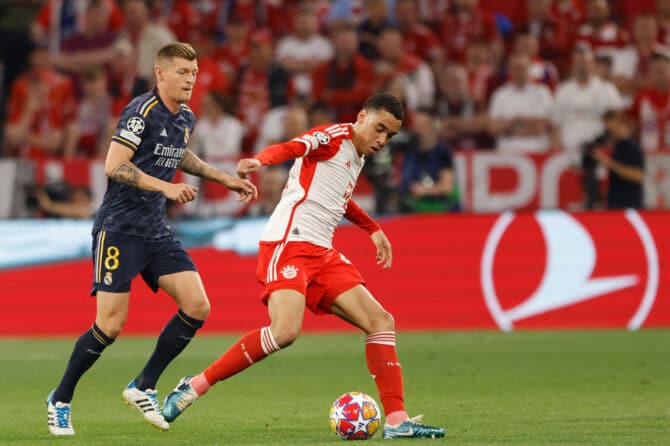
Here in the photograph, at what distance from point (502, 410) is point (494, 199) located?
723 centimetres

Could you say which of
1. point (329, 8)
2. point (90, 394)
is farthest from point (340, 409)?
point (329, 8)

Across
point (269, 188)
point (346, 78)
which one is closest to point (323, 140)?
point (269, 188)

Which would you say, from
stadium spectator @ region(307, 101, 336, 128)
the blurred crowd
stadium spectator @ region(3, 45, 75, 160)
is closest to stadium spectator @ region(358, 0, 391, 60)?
the blurred crowd

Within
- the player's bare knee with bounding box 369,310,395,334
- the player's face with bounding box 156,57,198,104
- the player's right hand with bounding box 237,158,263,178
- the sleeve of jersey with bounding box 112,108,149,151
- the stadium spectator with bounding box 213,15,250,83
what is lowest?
the player's bare knee with bounding box 369,310,395,334

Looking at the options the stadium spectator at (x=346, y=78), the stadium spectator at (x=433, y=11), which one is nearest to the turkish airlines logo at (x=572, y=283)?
the stadium spectator at (x=346, y=78)

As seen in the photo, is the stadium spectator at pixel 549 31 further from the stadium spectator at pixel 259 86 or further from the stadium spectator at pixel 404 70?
the stadium spectator at pixel 259 86

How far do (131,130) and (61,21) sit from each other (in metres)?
12.4

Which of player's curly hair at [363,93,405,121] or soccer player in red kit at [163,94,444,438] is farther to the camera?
player's curly hair at [363,93,405,121]

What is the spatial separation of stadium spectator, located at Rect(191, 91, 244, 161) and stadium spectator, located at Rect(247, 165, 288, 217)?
114 centimetres

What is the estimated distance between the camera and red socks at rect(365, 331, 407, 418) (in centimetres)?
733

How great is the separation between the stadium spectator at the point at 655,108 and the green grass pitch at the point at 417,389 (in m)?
3.24

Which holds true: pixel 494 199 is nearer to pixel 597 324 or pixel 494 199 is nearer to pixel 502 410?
pixel 597 324

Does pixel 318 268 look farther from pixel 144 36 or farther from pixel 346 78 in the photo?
pixel 144 36

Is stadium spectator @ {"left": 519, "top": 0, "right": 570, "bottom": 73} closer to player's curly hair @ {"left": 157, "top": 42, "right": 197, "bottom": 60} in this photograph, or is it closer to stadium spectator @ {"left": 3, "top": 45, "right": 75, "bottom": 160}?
stadium spectator @ {"left": 3, "top": 45, "right": 75, "bottom": 160}
